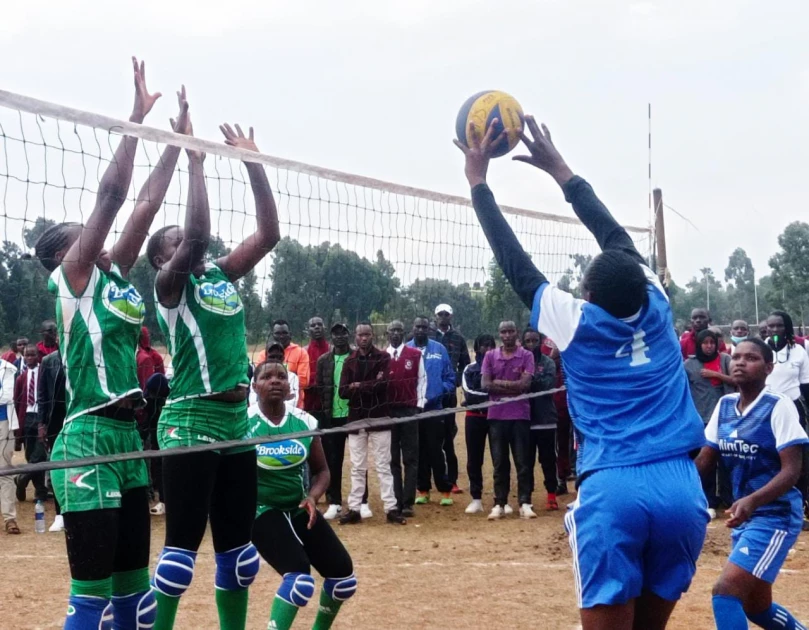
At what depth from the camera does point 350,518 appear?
10617 millimetres

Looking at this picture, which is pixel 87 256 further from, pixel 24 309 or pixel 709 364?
pixel 709 364

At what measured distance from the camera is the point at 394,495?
35.3ft

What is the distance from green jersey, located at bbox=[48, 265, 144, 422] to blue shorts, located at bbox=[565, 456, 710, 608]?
2247 millimetres

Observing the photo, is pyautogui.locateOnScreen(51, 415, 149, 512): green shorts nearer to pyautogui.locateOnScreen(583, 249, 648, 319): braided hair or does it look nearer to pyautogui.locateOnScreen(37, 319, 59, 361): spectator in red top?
pyautogui.locateOnScreen(583, 249, 648, 319): braided hair

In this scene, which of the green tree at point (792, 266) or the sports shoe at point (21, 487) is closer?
the sports shoe at point (21, 487)

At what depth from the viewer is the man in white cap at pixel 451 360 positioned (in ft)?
36.9

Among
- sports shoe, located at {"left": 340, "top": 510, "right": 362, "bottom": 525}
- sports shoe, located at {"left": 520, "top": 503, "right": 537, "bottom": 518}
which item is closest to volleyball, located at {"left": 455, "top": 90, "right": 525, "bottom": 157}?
sports shoe, located at {"left": 340, "top": 510, "right": 362, "bottom": 525}

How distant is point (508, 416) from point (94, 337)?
7268mm

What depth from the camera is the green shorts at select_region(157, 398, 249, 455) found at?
15.5 feet

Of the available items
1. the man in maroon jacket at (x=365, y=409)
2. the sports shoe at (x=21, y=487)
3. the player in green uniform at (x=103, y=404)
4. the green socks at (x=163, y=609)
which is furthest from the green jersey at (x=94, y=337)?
the sports shoe at (x=21, y=487)


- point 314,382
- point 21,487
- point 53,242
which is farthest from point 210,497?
point 21,487

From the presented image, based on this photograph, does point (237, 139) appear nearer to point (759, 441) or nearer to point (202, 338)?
point (202, 338)

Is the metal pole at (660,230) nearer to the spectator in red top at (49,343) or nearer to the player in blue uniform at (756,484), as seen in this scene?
the player in blue uniform at (756,484)

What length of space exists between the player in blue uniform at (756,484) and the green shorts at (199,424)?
250cm
